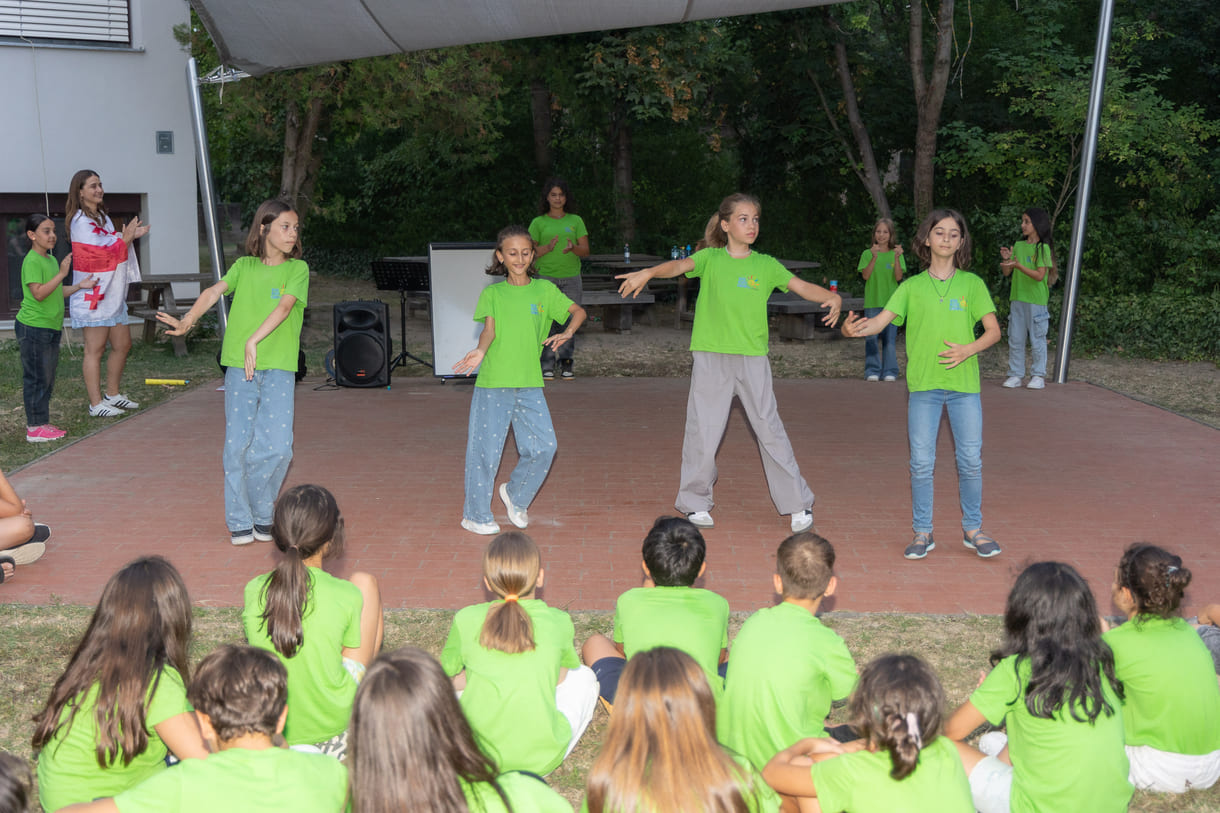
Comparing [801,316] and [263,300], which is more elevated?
[263,300]

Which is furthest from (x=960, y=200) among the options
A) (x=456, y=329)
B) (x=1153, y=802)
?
(x=1153, y=802)

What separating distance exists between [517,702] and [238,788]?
0.99m

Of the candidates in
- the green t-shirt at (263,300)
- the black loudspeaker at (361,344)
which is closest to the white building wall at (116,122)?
the black loudspeaker at (361,344)

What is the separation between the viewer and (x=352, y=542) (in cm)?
648

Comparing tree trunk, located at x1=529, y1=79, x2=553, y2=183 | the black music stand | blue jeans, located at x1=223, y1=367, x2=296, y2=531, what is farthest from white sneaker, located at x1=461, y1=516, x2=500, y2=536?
tree trunk, located at x1=529, y1=79, x2=553, y2=183

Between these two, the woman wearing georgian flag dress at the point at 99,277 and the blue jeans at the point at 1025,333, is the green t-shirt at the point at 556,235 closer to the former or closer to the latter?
the woman wearing georgian flag dress at the point at 99,277

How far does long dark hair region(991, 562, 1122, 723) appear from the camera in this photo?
319 cm

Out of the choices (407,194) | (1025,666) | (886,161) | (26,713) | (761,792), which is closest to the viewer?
(761,792)

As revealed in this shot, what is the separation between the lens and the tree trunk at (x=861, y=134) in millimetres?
18906

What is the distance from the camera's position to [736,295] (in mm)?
6438

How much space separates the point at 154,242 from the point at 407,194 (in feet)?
34.4

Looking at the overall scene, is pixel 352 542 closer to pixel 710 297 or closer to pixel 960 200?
pixel 710 297

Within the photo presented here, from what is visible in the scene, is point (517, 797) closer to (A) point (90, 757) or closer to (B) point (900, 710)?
(B) point (900, 710)

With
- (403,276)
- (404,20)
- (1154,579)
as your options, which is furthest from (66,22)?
(1154,579)
